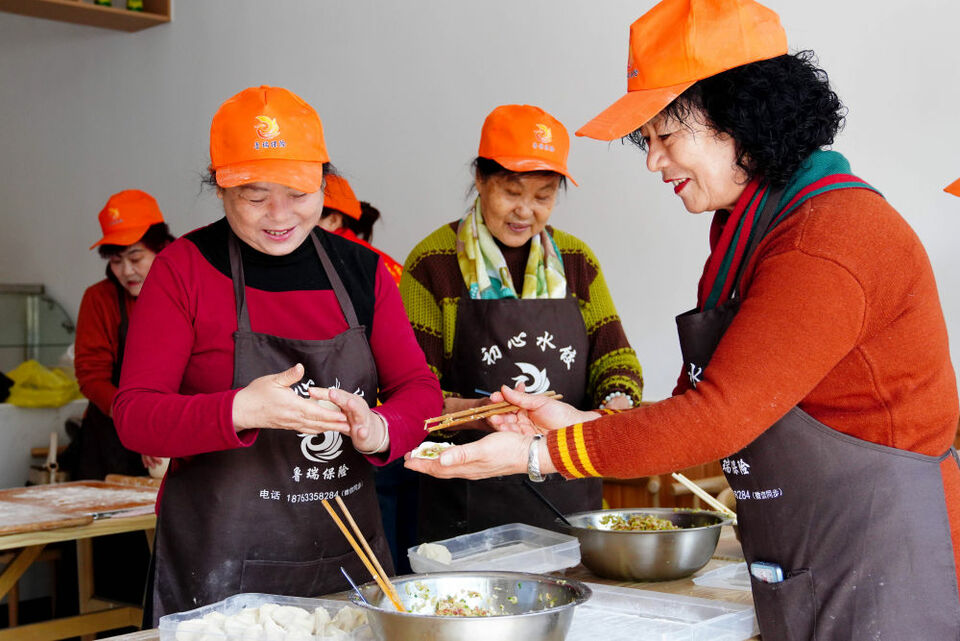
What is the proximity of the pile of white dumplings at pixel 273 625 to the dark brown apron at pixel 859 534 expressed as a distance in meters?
0.74

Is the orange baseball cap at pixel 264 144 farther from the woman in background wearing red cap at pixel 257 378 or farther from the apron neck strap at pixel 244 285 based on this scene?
the apron neck strap at pixel 244 285

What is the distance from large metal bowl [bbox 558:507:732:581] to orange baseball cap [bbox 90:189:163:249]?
9.50 ft

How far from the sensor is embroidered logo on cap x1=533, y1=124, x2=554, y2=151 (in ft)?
9.80

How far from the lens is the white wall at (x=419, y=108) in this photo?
358cm

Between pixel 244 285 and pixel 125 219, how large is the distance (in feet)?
7.92

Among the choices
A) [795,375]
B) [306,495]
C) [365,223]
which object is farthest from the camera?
[365,223]

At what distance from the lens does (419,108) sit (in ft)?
17.1

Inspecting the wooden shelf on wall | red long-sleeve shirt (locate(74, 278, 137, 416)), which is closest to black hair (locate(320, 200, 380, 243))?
red long-sleeve shirt (locate(74, 278, 137, 416))

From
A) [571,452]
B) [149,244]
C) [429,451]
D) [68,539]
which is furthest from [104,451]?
[571,452]

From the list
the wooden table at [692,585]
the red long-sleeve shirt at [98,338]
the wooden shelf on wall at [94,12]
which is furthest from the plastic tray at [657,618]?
the wooden shelf on wall at [94,12]

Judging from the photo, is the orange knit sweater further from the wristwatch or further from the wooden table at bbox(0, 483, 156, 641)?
the wooden table at bbox(0, 483, 156, 641)

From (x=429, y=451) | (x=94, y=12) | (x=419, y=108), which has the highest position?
(x=94, y=12)

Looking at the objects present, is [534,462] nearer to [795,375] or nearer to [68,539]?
[795,375]

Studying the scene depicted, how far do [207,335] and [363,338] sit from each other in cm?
36
